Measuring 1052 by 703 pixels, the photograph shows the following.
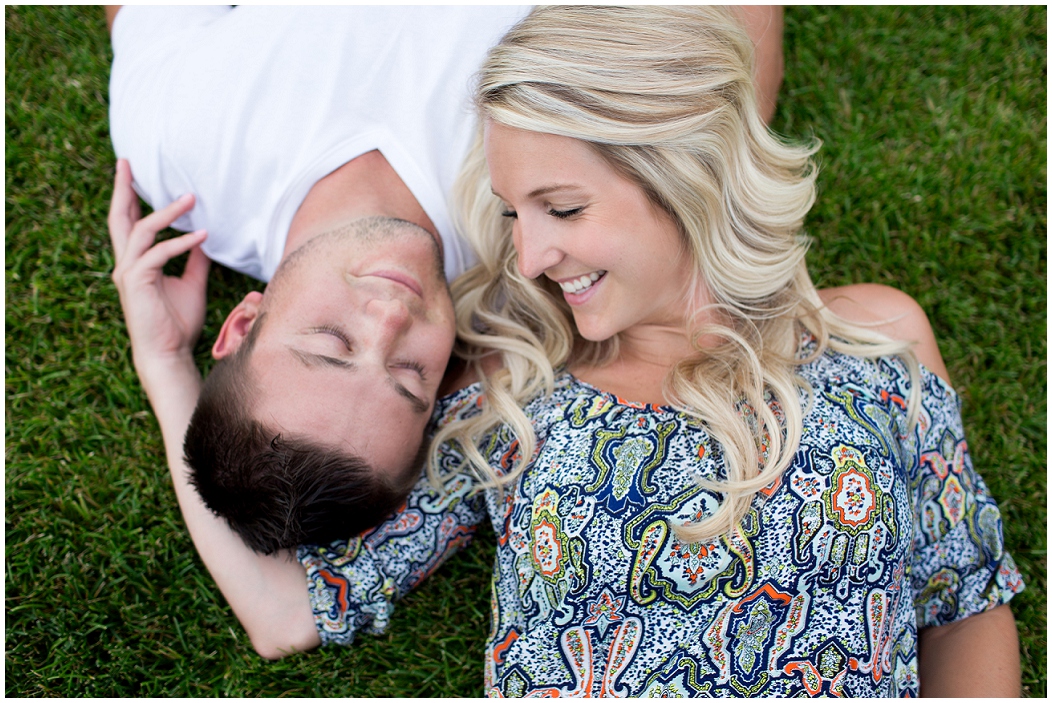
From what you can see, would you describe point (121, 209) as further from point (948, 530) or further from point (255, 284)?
point (948, 530)

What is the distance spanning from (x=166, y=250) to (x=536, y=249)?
5.89ft

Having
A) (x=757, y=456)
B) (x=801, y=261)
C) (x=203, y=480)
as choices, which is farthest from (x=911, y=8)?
(x=203, y=480)

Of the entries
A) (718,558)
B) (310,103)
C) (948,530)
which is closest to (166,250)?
(310,103)

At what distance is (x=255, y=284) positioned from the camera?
12.6ft

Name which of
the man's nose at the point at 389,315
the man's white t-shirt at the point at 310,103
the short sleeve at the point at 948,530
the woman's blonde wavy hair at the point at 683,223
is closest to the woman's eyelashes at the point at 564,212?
the woman's blonde wavy hair at the point at 683,223

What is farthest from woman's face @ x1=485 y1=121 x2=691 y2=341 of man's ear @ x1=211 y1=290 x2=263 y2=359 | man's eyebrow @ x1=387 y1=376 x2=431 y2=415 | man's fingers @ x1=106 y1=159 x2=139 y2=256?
man's fingers @ x1=106 y1=159 x2=139 y2=256

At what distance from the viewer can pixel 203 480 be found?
9.45ft

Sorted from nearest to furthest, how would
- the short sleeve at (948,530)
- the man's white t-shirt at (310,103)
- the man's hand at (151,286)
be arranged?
the short sleeve at (948,530) → the man's white t-shirt at (310,103) → the man's hand at (151,286)

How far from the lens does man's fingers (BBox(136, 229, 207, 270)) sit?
341 cm

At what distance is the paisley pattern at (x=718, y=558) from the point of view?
2.63m

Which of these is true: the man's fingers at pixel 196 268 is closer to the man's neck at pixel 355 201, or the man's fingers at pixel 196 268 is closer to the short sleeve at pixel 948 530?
the man's neck at pixel 355 201

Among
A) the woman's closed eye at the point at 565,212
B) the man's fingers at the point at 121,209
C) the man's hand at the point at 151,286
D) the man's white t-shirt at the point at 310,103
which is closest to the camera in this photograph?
the woman's closed eye at the point at 565,212

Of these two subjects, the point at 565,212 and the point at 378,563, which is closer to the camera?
the point at 565,212

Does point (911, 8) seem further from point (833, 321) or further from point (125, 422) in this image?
point (125, 422)
